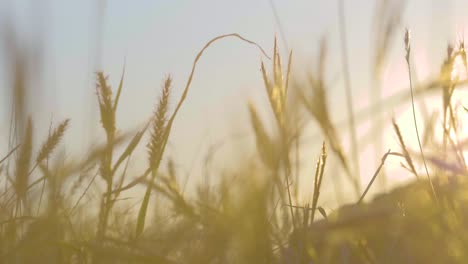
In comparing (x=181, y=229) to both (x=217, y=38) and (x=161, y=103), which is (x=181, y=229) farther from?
(x=217, y=38)

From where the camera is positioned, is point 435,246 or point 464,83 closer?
point 435,246

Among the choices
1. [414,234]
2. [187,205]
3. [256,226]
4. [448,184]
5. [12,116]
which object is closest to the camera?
[256,226]

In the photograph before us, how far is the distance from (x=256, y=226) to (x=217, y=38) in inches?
24.3

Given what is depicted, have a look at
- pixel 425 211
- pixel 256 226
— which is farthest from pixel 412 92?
pixel 256 226

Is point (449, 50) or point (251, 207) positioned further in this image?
point (449, 50)

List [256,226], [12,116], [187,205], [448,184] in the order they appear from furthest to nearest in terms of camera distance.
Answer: [12,116] < [448,184] < [187,205] < [256,226]

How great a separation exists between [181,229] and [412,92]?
0.43 meters

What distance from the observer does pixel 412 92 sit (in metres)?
1.04

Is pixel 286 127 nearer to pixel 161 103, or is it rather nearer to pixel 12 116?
pixel 161 103

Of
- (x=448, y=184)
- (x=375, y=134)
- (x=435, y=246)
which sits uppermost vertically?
(x=375, y=134)

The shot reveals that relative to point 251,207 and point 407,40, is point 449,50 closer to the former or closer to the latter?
point 407,40

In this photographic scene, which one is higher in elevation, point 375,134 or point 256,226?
point 375,134

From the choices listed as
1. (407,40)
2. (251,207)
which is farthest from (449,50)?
(251,207)

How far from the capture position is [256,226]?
527 mm
